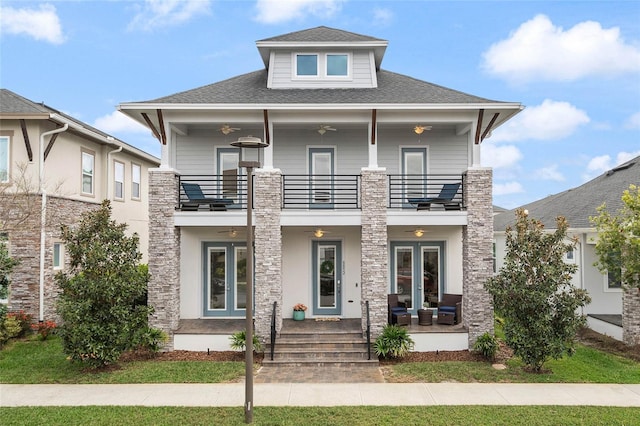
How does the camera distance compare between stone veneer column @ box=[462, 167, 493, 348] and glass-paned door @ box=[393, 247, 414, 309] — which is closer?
stone veneer column @ box=[462, 167, 493, 348]

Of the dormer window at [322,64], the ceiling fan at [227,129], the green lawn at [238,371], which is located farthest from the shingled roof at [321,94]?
the green lawn at [238,371]

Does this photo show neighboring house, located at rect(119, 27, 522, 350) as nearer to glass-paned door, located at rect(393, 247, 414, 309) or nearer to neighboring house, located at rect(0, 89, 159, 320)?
glass-paned door, located at rect(393, 247, 414, 309)

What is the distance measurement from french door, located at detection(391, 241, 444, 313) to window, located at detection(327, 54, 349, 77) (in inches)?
249

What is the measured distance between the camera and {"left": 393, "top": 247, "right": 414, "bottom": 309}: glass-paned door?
1446 cm

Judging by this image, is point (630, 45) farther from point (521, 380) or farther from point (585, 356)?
point (521, 380)

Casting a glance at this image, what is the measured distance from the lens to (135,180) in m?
20.9

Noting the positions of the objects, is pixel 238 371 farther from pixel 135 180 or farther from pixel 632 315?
pixel 135 180

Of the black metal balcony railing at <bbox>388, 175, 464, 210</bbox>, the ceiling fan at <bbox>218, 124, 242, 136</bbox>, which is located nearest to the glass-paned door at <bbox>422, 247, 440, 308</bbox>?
the black metal balcony railing at <bbox>388, 175, 464, 210</bbox>

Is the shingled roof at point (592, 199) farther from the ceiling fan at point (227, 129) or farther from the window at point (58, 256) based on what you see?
the window at point (58, 256)

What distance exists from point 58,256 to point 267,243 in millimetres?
7972

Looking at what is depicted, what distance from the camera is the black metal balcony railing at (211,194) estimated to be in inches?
507

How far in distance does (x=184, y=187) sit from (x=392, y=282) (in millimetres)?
7516

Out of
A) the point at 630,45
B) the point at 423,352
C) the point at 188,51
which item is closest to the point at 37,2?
the point at 188,51

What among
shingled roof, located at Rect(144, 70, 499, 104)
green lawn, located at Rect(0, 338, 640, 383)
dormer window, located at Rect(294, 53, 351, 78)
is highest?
dormer window, located at Rect(294, 53, 351, 78)
